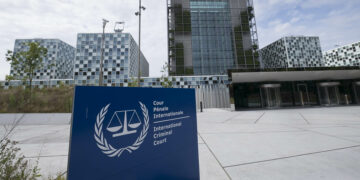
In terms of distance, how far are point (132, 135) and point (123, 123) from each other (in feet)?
0.51

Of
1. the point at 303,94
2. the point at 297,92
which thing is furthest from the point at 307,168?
the point at 303,94

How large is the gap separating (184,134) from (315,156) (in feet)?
9.20

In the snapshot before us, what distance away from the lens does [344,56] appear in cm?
6225

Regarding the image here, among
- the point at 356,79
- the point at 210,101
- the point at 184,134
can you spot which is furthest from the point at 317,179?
the point at 356,79

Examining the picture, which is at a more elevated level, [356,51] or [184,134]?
[356,51]

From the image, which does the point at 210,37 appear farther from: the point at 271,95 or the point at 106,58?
the point at 106,58

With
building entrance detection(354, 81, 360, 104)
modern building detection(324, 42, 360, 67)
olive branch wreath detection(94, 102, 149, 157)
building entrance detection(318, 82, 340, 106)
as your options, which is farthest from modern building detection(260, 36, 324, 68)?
olive branch wreath detection(94, 102, 149, 157)

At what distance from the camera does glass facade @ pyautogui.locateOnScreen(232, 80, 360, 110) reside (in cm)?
1600

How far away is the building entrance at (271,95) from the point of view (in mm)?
15813

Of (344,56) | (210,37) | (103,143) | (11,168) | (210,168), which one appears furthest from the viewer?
(344,56)

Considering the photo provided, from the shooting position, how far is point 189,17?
35.1 meters

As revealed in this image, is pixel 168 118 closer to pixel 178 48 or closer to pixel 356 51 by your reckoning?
pixel 178 48

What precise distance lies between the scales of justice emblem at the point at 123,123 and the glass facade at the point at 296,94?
637 inches

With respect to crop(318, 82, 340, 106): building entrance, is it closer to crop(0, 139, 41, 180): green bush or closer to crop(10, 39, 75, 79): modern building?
crop(0, 139, 41, 180): green bush
